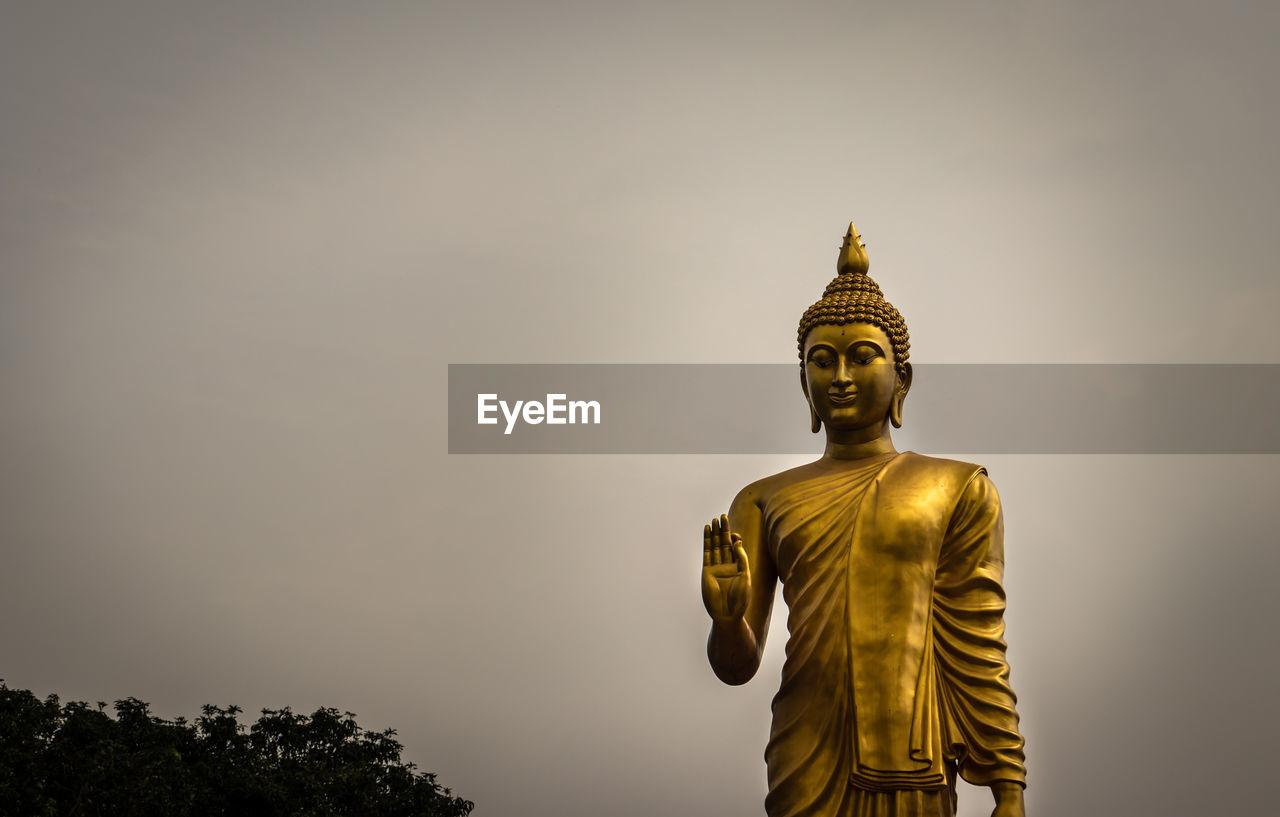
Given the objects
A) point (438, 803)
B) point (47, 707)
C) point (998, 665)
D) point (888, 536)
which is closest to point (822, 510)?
point (888, 536)

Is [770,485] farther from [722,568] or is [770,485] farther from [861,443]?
[722,568]

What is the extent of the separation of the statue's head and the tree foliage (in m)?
10.4

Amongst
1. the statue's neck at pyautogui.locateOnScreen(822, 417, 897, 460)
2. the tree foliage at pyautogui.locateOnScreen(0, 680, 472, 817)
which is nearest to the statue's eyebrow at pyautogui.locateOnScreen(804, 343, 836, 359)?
the statue's neck at pyautogui.locateOnScreen(822, 417, 897, 460)

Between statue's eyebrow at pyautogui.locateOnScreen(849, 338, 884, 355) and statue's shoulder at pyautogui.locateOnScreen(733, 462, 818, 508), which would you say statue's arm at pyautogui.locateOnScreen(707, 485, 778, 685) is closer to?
statue's shoulder at pyautogui.locateOnScreen(733, 462, 818, 508)

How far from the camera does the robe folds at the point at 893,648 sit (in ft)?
22.9

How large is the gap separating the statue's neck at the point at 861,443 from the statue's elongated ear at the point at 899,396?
0.31ft

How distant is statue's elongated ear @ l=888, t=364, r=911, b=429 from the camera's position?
813 cm

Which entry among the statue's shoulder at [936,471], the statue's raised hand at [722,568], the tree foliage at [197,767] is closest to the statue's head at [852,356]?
the statue's shoulder at [936,471]

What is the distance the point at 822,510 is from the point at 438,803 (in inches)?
421

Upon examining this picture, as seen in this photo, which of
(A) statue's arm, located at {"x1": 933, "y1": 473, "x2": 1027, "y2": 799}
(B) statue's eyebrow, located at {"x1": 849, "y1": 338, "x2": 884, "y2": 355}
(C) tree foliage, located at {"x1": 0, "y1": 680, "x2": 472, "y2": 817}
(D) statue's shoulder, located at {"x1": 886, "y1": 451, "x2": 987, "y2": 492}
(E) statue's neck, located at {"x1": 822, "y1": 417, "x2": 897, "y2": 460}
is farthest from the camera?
(C) tree foliage, located at {"x1": 0, "y1": 680, "x2": 472, "y2": 817}

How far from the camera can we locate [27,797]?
14.7 m

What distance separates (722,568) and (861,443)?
153 cm

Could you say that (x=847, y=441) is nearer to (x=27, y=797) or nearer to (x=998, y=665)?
(x=998, y=665)

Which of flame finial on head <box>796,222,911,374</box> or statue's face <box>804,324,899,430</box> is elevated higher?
flame finial on head <box>796,222,911,374</box>
